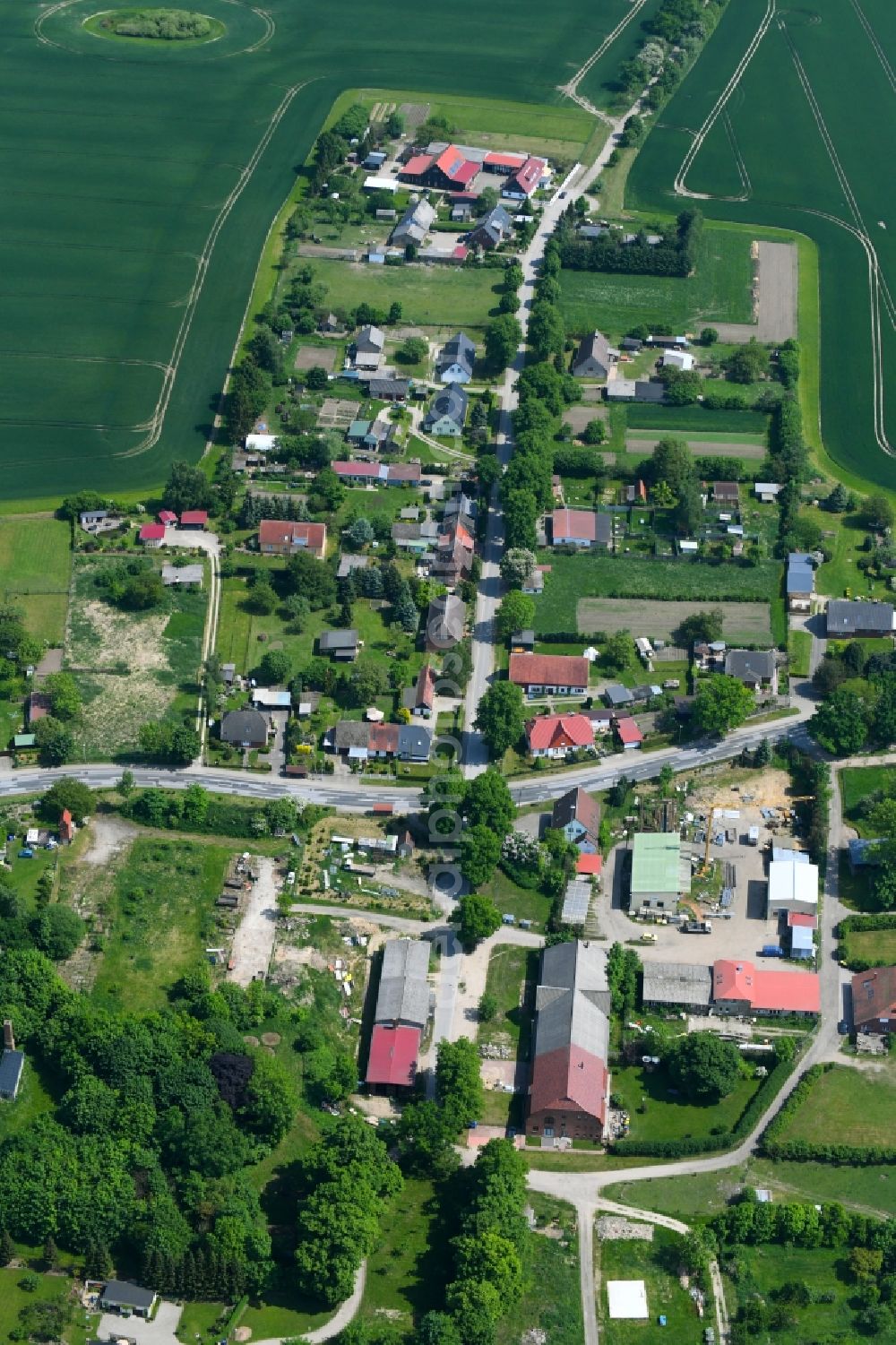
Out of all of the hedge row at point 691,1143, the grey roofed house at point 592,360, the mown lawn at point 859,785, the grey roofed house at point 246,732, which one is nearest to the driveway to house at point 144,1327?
the hedge row at point 691,1143

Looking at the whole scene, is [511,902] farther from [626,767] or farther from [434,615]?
[434,615]

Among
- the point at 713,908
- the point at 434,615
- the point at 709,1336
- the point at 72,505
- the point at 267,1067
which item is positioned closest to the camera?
the point at 709,1336

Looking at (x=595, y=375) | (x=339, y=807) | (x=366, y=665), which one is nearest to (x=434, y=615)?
(x=366, y=665)

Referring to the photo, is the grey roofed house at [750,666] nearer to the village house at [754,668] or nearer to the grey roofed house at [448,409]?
the village house at [754,668]

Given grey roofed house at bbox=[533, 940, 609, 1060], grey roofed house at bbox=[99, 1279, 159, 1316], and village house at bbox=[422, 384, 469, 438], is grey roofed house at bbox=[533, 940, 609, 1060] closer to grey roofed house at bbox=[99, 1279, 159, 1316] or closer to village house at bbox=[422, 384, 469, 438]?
grey roofed house at bbox=[99, 1279, 159, 1316]

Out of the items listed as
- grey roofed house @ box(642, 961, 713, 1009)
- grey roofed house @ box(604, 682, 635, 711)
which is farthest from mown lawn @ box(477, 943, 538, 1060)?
grey roofed house @ box(604, 682, 635, 711)

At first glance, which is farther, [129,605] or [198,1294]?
[129,605]
